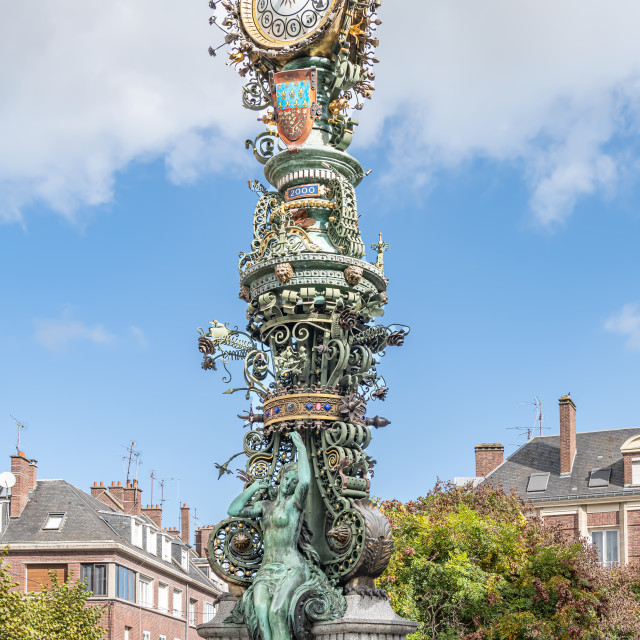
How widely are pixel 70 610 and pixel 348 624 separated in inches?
507

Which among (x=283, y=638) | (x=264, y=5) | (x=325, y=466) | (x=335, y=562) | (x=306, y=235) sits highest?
(x=264, y=5)

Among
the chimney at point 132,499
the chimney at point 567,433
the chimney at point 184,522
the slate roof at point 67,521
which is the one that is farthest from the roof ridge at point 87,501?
the chimney at point 567,433

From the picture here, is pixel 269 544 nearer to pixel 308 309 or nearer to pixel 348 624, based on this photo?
pixel 348 624

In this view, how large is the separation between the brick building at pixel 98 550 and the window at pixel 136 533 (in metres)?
0.04

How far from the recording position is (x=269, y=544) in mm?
13695

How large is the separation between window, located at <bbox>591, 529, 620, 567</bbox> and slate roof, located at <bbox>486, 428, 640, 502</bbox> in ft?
4.08

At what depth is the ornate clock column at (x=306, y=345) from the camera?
1357 cm

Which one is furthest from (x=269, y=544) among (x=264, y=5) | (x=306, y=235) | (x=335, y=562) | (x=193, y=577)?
(x=193, y=577)

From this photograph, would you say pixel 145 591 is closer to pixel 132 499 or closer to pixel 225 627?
pixel 132 499

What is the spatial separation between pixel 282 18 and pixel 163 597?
124ft

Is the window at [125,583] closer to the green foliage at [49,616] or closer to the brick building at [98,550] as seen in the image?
the brick building at [98,550]

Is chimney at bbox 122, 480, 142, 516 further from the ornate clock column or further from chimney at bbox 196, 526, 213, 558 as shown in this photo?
the ornate clock column

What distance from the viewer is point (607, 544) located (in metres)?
38.9

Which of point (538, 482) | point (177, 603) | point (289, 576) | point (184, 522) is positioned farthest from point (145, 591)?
point (289, 576)
